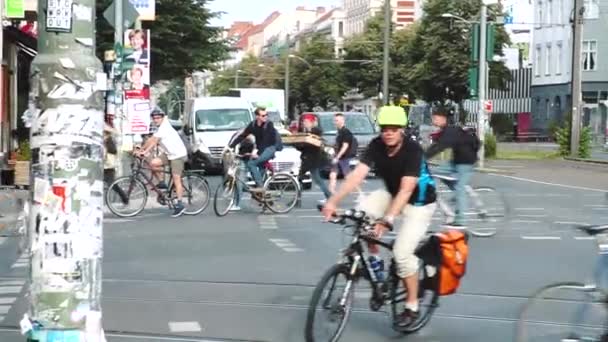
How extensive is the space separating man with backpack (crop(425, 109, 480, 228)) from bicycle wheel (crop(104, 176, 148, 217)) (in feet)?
17.2

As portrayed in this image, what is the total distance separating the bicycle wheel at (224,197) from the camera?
2012 centimetres

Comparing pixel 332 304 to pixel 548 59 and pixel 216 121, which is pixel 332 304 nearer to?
pixel 216 121

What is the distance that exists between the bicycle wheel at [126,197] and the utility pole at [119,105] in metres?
3.93

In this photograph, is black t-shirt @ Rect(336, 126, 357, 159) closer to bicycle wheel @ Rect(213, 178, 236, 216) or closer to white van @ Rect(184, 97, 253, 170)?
bicycle wheel @ Rect(213, 178, 236, 216)

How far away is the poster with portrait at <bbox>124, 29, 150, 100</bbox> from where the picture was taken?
28062 millimetres

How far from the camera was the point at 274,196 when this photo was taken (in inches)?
819

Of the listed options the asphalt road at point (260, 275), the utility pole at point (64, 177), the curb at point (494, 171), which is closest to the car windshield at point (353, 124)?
the curb at point (494, 171)

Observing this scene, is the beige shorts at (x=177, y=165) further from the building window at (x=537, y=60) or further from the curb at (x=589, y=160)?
the building window at (x=537, y=60)

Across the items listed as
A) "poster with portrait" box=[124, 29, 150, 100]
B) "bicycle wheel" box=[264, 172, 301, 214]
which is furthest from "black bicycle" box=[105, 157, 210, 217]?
"poster with portrait" box=[124, 29, 150, 100]

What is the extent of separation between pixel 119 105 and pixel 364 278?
60.5 ft

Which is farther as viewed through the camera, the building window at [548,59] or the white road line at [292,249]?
the building window at [548,59]

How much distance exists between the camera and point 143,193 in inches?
786

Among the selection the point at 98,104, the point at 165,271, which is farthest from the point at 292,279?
the point at 98,104

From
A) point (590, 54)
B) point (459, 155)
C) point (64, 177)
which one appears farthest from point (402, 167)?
point (590, 54)
